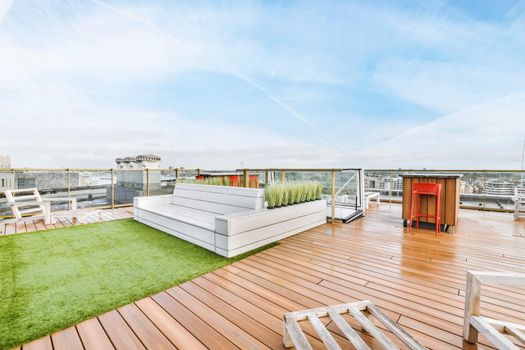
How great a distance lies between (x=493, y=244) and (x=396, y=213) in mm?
2622

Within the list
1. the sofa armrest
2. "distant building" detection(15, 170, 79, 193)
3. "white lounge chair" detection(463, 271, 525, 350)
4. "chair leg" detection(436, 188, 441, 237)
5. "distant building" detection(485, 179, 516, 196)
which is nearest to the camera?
"white lounge chair" detection(463, 271, 525, 350)

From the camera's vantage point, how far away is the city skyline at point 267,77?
6430 mm

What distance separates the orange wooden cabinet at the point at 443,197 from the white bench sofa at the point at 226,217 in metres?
1.74

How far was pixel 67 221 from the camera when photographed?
5.31 meters

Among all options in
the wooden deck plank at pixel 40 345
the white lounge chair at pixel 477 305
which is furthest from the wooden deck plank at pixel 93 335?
the white lounge chair at pixel 477 305

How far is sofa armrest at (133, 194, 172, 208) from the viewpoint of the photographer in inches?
205

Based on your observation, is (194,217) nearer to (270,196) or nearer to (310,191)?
(270,196)

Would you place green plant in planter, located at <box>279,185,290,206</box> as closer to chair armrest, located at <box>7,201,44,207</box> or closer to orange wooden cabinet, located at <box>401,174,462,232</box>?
orange wooden cabinet, located at <box>401,174,462,232</box>

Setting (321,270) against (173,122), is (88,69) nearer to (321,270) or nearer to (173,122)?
(173,122)

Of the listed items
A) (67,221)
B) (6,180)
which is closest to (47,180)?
(6,180)

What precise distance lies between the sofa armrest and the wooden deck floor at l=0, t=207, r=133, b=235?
2.77 ft

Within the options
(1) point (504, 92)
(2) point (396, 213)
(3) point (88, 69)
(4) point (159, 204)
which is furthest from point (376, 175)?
(3) point (88, 69)

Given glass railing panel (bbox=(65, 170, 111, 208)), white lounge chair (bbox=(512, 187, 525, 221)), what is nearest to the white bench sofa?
glass railing panel (bbox=(65, 170, 111, 208))

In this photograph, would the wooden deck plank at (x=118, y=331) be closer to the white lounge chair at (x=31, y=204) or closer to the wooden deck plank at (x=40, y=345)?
the wooden deck plank at (x=40, y=345)
